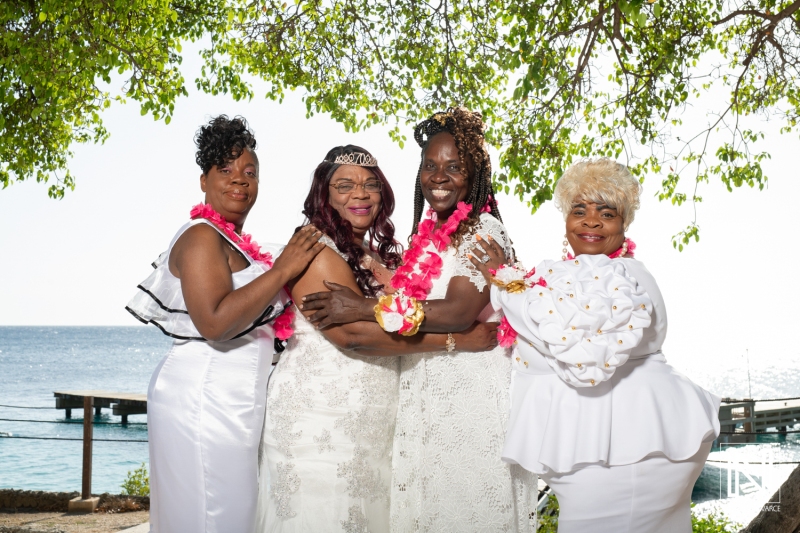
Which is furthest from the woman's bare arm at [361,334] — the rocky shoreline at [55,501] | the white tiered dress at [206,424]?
the rocky shoreline at [55,501]

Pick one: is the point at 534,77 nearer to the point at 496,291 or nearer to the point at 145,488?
the point at 496,291

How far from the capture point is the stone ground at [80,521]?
8703mm

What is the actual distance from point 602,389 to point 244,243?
165 cm

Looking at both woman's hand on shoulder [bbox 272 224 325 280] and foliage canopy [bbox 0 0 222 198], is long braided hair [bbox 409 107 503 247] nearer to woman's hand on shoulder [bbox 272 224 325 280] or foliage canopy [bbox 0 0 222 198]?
woman's hand on shoulder [bbox 272 224 325 280]

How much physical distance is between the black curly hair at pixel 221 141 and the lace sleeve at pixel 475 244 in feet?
3.79

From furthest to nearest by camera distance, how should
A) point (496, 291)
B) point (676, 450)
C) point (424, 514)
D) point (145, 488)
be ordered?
point (145, 488) < point (424, 514) < point (496, 291) < point (676, 450)

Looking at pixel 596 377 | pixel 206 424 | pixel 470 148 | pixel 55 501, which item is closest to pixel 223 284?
pixel 206 424

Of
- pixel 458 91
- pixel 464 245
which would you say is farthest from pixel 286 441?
pixel 458 91

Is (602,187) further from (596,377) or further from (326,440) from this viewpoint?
(326,440)

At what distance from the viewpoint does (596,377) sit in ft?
7.82

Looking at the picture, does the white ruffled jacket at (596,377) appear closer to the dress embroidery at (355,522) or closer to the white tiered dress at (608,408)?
the white tiered dress at (608,408)

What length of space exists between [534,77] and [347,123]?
3.46m

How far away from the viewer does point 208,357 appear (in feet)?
10.2

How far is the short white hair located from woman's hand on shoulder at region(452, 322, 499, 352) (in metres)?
0.56
